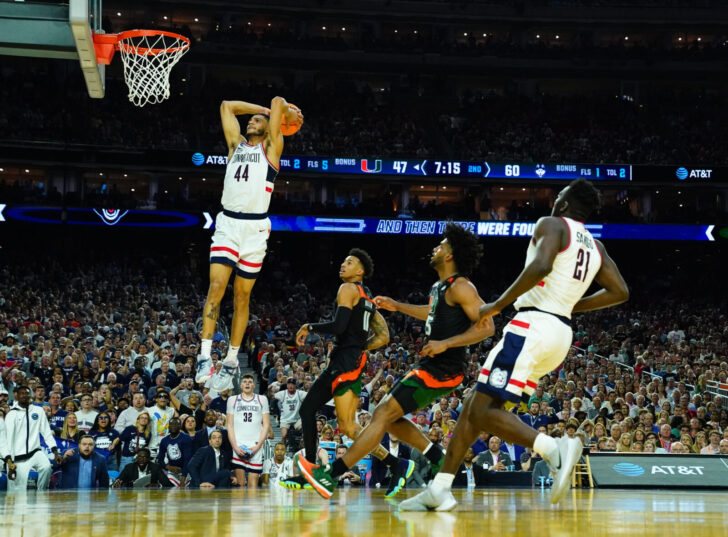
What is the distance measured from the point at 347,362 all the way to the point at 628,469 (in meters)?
5.38

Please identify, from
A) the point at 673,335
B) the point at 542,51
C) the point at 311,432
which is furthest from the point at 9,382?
the point at 542,51

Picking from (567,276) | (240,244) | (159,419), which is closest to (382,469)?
(159,419)

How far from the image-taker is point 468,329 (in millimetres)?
6805

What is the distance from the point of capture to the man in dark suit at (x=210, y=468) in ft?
36.1

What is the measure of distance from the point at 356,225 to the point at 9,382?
17.4m

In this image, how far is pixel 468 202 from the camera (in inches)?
1390

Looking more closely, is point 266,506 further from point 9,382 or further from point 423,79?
point 423,79

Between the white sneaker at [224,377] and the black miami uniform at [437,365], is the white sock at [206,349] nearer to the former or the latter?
the white sneaker at [224,377]

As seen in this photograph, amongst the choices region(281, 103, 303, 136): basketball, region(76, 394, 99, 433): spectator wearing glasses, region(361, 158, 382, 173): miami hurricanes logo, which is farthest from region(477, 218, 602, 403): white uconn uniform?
region(361, 158, 382, 173): miami hurricanes logo

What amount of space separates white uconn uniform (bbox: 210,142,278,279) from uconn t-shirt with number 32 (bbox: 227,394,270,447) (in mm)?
3648

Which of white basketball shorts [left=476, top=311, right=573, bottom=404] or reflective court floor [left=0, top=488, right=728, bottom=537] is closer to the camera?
reflective court floor [left=0, top=488, right=728, bottom=537]

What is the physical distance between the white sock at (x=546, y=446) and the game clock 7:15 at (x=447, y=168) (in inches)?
1045

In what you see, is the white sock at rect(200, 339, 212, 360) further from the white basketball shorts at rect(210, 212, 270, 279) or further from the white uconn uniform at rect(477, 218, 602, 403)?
the white uconn uniform at rect(477, 218, 602, 403)

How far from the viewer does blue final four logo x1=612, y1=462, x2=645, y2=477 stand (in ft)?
37.6
